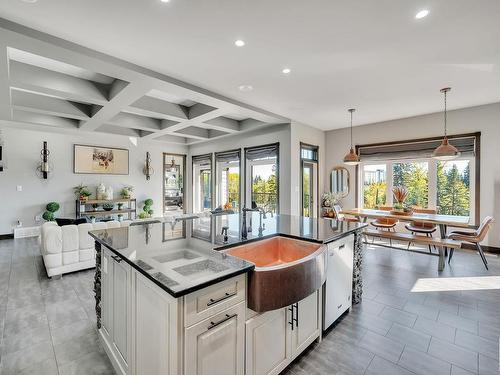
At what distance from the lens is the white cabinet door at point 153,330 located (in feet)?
3.66

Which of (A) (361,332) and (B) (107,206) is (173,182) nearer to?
(B) (107,206)

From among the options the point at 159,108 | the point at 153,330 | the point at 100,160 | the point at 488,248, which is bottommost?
the point at 488,248

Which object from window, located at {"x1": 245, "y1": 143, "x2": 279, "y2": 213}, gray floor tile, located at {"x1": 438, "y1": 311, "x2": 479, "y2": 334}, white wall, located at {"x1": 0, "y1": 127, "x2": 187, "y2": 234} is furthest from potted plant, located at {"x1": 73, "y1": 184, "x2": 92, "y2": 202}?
gray floor tile, located at {"x1": 438, "y1": 311, "x2": 479, "y2": 334}

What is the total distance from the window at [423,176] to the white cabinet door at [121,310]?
19.4 ft

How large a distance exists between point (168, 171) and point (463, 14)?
7752mm

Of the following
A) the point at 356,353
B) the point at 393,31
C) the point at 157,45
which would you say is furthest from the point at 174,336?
the point at 393,31

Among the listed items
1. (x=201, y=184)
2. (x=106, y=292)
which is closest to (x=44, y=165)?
(x=201, y=184)

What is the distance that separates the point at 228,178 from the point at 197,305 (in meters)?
6.31

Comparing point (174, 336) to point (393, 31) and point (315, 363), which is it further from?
point (393, 31)

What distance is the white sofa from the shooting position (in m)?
3.31

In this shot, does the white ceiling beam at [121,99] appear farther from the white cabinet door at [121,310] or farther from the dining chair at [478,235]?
the dining chair at [478,235]

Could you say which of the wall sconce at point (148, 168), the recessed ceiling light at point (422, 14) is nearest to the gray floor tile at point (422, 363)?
the recessed ceiling light at point (422, 14)

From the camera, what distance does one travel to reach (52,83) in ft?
11.0

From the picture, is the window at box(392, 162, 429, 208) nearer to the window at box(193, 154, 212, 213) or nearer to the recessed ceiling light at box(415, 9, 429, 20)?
the recessed ceiling light at box(415, 9, 429, 20)
